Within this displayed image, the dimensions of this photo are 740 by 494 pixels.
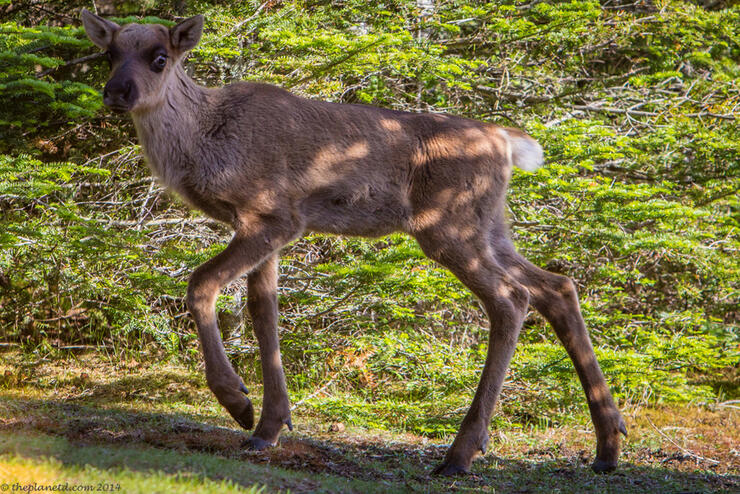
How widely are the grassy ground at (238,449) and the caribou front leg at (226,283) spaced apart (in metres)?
0.40

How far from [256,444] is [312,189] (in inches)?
77.8

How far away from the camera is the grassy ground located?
424 centimetres

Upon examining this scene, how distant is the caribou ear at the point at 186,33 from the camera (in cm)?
591

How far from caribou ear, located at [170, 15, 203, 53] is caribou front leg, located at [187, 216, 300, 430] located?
1502 mm

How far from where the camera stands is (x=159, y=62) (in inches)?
227

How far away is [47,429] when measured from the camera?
18.0 ft

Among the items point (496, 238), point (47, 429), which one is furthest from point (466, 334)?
point (47, 429)

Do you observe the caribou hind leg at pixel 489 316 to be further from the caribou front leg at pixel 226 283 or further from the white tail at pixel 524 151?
the caribou front leg at pixel 226 283

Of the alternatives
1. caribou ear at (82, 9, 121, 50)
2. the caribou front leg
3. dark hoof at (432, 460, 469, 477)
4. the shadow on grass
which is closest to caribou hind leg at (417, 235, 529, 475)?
dark hoof at (432, 460, 469, 477)

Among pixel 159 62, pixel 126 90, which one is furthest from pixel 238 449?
pixel 159 62

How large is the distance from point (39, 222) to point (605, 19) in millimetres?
8306

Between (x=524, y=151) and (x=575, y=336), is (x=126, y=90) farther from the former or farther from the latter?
(x=575, y=336)

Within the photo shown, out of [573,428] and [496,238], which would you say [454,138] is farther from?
[573,428]

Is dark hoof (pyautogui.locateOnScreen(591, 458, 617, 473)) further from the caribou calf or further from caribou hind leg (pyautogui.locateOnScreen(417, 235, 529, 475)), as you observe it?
caribou hind leg (pyautogui.locateOnScreen(417, 235, 529, 475))
